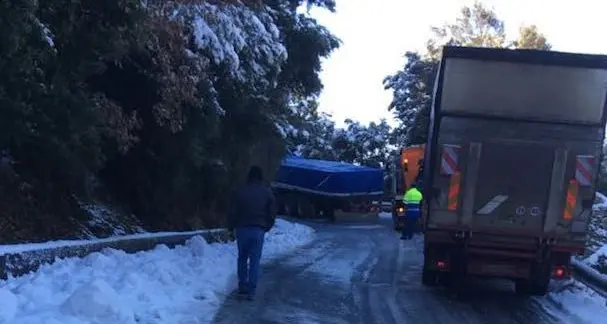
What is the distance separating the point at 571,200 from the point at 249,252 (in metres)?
4.50

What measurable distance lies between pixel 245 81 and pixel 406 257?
6.18 m

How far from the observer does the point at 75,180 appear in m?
12.1

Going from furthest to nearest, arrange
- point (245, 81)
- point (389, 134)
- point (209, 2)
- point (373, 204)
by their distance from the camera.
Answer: point (389, 134) → point (373, 204) → point (245, 81) → point (209, 2)

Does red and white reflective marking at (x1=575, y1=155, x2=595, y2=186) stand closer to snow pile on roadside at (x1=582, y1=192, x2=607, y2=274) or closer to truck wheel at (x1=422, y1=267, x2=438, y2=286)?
truck wheel at (x1=422, y1=267, x2=438, y2=286)

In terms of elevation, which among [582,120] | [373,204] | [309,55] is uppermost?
[309,55]

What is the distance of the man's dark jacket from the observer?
10.5 meters

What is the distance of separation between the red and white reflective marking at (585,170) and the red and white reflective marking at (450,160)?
64.7 inches

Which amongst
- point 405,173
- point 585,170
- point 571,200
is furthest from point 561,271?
point 405,173

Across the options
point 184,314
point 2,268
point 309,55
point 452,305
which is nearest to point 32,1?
point 2,268

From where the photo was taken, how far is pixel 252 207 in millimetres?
10477

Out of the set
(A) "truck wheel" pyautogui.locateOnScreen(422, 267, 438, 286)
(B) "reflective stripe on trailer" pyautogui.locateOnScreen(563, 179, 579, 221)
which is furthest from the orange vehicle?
(B) "reflective stripe on trailer" pyautogui.locateOnScreen(563, 179, 579, 221)

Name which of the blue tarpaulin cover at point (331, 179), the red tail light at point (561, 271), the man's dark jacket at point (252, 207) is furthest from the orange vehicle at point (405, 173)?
the man's dark jacket at point (252, 207)

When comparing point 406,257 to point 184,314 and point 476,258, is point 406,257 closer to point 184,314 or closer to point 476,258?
point 476,258

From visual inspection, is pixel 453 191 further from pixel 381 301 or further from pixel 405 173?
pixel 405 173
